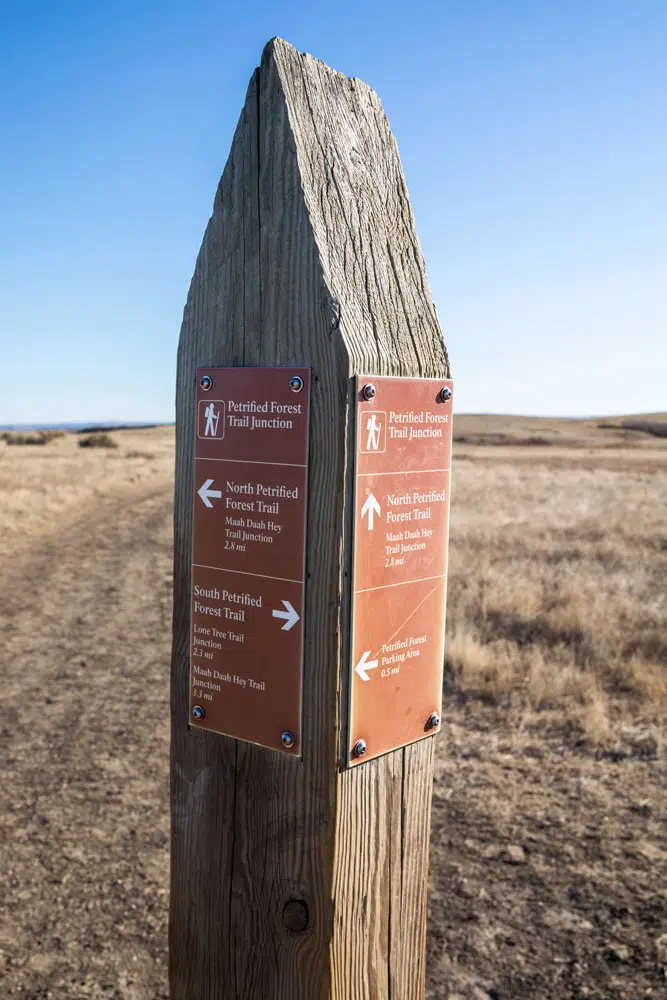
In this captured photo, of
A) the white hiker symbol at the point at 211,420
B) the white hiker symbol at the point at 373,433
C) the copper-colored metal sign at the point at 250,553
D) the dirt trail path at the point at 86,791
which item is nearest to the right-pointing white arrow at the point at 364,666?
the copper-colored metal sign at the point at 250,553

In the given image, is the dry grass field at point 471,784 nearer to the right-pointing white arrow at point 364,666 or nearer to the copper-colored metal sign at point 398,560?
the copper-colored metal sign at point 398,560

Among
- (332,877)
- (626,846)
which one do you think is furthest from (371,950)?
(626,846)

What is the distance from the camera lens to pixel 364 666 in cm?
182

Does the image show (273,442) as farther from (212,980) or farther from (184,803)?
(212,980)

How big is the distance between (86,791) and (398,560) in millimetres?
3588

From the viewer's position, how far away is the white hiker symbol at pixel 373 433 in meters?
1.78

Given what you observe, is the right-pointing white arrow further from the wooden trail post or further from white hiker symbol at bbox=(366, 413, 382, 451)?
white hiker symbol at bbox=(366, 413, 382, 451)

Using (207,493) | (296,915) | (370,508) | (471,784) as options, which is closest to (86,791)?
(471,784)

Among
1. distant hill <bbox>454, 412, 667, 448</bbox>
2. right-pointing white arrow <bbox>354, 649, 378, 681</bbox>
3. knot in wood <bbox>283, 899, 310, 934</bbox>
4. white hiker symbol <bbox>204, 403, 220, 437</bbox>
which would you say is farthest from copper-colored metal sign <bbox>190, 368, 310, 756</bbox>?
distant hill <bbox>454, 412, 667, 448</bbox>

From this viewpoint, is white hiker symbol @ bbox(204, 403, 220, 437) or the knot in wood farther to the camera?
white hiker symbol @ bbox(204, 403, 220, 437)

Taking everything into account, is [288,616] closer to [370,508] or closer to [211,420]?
[370,508]

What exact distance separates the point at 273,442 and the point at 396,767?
80cm

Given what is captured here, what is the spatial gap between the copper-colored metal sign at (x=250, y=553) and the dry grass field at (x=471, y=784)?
194 centimetres

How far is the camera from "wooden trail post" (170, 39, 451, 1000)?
1.79 meters
